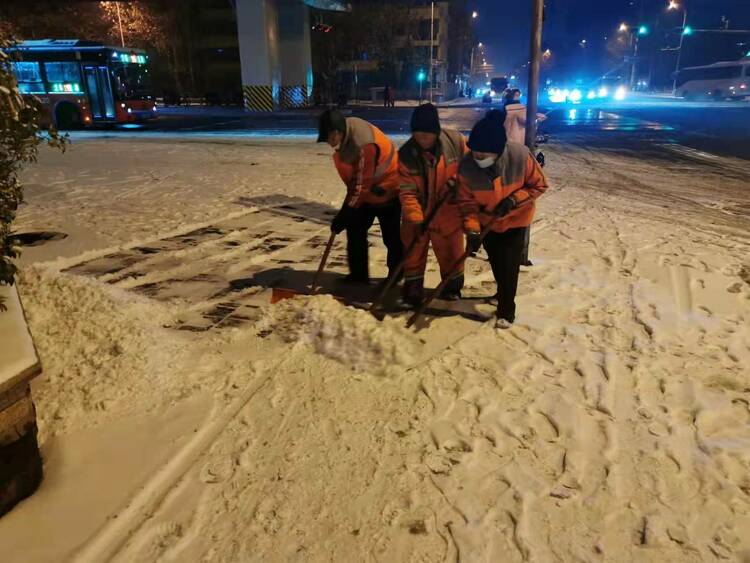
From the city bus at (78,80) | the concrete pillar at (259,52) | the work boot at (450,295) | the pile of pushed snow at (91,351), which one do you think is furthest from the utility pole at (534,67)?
the concrete pillar at (259,52)

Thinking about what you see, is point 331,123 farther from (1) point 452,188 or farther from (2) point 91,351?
(2) point 91,351

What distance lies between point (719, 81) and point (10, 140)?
5027 cm

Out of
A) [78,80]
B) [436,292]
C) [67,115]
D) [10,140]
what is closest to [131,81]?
[78,80]

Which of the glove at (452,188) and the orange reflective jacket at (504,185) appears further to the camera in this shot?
the glove at (452,188)

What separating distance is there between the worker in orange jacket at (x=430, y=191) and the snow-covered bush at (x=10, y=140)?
8.17 ft

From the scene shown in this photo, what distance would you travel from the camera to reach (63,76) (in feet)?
69.8

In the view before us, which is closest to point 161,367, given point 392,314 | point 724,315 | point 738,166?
point 392,314

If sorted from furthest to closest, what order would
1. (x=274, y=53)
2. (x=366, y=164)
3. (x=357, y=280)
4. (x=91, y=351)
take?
1. (x=274, y=53)
2. (x=357, y=280)
3. (x=366, y=164)
4. (x=91, y=351)

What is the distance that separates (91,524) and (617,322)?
3.82m

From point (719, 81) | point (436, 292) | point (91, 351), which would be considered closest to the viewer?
point (91, 351)

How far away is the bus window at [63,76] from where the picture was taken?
21.0 meters

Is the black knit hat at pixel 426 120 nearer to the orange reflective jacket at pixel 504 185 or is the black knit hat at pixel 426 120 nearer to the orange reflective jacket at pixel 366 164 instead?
the orange reflective jacket at pixel 504 185

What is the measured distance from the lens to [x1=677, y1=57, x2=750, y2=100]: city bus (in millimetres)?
40531

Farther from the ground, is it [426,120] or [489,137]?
[426,120]
